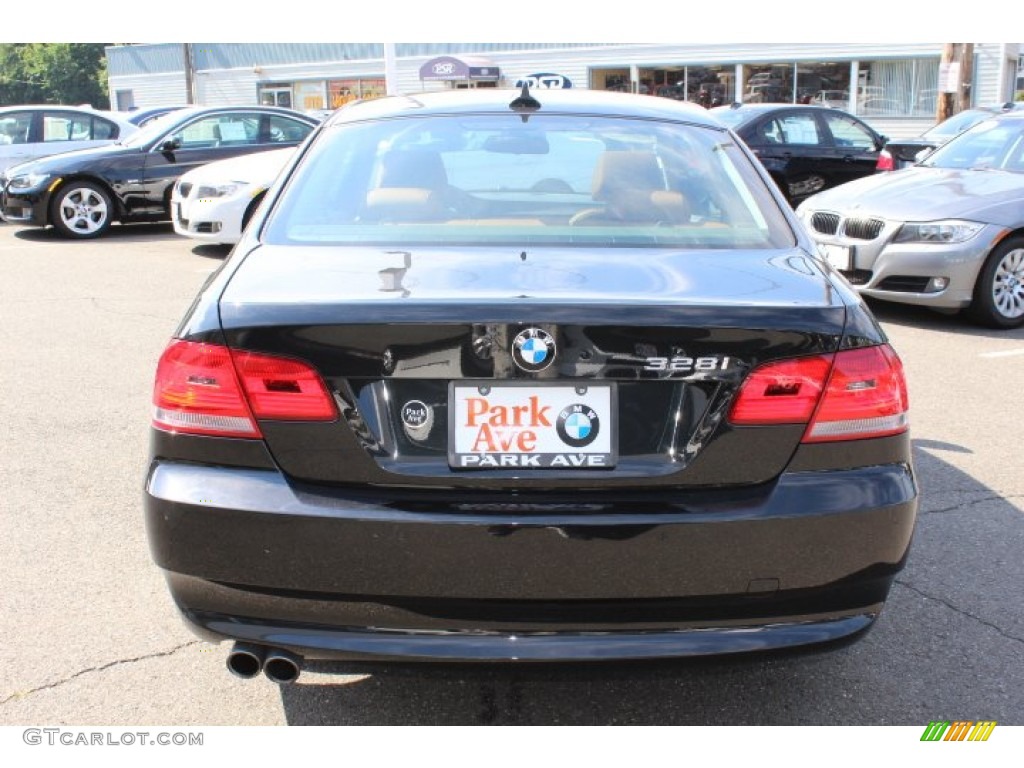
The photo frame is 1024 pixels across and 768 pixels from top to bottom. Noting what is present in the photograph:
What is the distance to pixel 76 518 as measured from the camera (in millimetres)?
4152

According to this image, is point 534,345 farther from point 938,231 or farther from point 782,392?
point 938,231

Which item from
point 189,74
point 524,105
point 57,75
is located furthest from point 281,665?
point 57,75

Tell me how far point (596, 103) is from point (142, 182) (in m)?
10.4

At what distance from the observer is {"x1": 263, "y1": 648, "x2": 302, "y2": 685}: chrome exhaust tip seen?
7.70ft

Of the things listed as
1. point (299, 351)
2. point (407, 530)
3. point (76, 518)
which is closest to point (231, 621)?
point (407, 530)

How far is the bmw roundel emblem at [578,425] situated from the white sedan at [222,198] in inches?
350

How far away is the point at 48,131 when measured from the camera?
15.0 metres

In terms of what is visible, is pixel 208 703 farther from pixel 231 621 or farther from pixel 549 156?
pixel 549 156

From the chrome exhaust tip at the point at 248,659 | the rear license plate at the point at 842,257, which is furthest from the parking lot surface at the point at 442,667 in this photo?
the rear license plate at the point at 842,257

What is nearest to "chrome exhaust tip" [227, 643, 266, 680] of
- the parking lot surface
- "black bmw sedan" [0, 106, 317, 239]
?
the parking lot surface

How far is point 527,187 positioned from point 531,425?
1.31 m

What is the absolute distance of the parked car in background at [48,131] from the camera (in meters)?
14.8

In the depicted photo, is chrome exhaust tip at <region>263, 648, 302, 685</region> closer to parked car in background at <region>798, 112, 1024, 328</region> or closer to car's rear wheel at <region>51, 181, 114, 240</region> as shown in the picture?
parked car in background at <region>798, 112, 1024, 328</region>

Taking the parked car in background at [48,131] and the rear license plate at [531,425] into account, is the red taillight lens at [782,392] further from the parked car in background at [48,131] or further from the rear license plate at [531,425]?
the parked car in background at [48,131]
